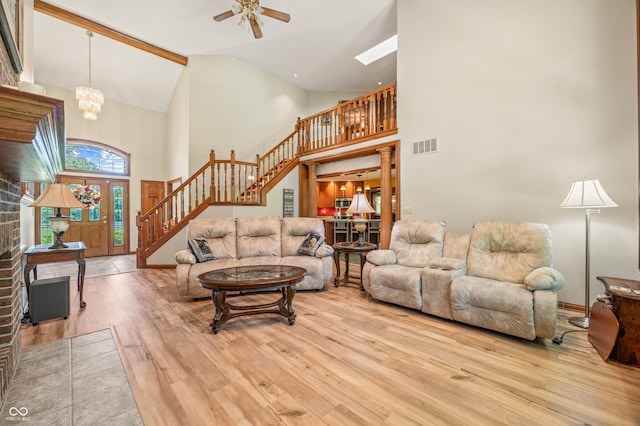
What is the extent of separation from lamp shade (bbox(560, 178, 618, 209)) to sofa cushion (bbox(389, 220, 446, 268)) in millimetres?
1330

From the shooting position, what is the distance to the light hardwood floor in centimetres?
153

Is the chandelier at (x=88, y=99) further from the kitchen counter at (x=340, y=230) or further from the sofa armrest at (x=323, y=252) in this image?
the kitchen counter at (x=340, y=230)

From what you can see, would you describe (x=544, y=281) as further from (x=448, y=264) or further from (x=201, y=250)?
(x=201, y=250)

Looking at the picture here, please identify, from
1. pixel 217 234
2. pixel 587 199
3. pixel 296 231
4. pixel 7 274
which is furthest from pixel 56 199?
pixel 587 199

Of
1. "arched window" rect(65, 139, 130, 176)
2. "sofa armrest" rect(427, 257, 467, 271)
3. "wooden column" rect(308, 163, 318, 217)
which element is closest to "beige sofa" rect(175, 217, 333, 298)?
"sofa armrest" rect(427, 257, 467, 271)

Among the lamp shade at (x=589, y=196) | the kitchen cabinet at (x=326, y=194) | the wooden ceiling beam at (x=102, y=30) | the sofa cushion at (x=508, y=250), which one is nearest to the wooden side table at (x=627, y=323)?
the sofa cushion at (x=508, y=250)

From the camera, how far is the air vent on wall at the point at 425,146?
4406 mm

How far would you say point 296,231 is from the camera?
4.44 m

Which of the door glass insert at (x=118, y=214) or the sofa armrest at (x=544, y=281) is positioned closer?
the sofa armrest at (x=544, y=281)

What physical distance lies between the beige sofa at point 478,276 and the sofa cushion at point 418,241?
0.5 inches

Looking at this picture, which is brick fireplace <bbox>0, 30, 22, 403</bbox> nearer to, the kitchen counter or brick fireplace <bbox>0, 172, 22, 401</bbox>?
brick fireplace <bbox>0, 172, 22, 401</bbox>

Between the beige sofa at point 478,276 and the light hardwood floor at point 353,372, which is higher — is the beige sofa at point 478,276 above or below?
above

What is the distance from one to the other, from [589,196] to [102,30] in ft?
27.4

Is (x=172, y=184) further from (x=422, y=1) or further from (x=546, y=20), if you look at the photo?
(x=546, y=20)
